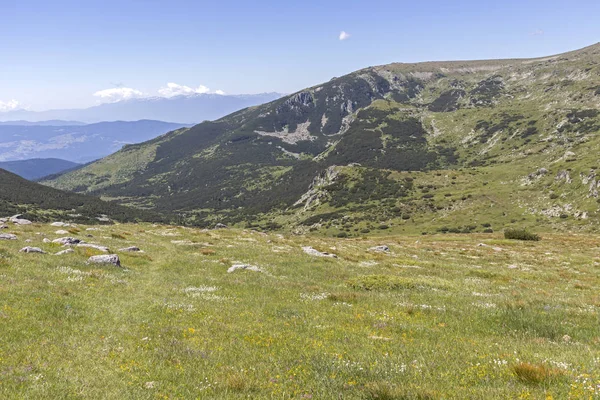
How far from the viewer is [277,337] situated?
11.5m

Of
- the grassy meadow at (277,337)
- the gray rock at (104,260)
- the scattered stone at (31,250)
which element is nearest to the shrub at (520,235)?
the grassy meadow at (277,337)

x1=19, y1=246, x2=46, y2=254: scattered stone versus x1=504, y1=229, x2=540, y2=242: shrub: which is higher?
x1=19, y1=246, x2=46, y2=254: scattered stone

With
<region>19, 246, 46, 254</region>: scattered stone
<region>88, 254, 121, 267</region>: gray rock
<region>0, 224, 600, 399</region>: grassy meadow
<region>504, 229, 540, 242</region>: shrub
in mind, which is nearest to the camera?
<region>0, 224, 600, 399</region>: grassy meadow

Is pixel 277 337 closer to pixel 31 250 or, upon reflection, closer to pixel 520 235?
pixel 31 250

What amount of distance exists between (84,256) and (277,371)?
24.6 m

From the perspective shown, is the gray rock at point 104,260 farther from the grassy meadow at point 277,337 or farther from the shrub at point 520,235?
the shrub at point 520,235

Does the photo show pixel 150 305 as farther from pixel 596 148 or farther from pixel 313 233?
pixel 596 148

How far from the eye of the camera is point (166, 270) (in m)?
26.3

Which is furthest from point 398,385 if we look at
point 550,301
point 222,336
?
point 550,301

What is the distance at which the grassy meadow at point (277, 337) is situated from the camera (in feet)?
25.3

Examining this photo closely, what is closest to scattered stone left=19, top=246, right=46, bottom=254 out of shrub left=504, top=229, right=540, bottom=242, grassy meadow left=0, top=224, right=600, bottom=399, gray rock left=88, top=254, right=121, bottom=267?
grassy meadow left=0, top=224, right=600, bottom=399

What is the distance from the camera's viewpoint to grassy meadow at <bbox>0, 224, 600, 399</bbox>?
25.3 ft

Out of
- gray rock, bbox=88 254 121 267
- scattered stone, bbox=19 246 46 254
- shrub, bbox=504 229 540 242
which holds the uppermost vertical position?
scattered stone, bbox=19 246 46 254

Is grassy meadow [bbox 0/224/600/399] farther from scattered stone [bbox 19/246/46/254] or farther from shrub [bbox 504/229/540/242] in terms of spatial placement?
shrub [bbox 504/229/540/242]
